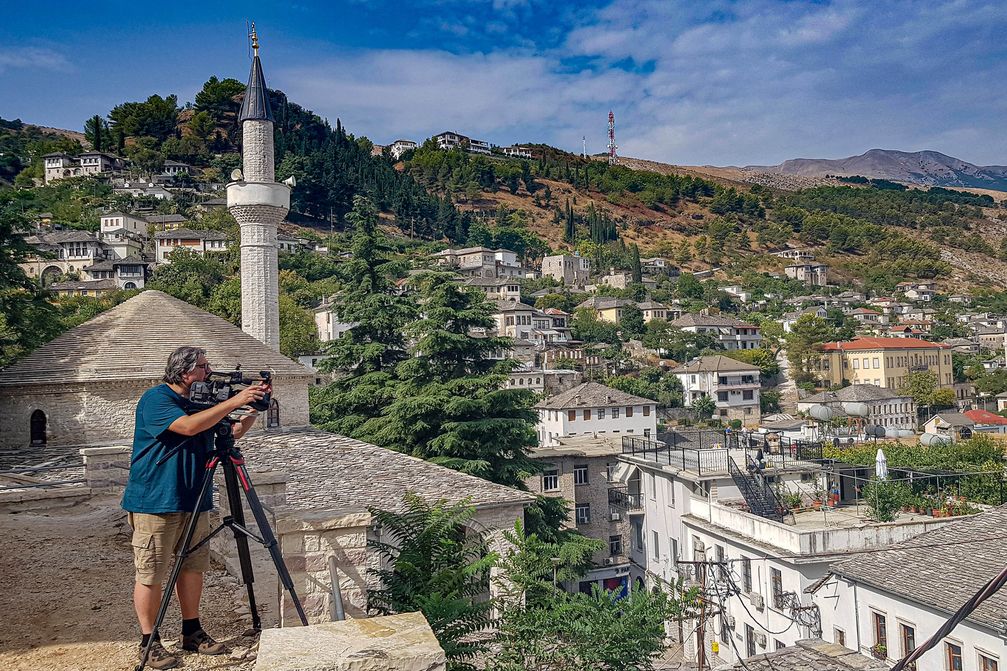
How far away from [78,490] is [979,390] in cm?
9433

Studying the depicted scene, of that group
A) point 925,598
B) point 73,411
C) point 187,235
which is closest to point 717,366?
point 187,235

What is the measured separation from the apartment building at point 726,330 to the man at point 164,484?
9093 cm

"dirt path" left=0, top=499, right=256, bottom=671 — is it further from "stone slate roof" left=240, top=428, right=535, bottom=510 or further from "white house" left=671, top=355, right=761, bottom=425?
"white house" left=671, top=355, right=761, bottom=425

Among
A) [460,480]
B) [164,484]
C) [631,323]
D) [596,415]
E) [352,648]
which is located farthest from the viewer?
[631,323]

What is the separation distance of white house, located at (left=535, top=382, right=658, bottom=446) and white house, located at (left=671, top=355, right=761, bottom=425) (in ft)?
79.3

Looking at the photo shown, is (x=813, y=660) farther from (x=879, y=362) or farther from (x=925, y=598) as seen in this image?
(x=879, y=362)

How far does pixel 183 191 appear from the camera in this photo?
10519 centimetres

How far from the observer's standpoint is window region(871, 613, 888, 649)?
1678cm

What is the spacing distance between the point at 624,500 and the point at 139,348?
73.5 feet

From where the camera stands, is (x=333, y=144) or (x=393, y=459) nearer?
(x=393, y=459)

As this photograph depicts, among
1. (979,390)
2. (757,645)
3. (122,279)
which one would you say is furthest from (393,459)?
(979,390)

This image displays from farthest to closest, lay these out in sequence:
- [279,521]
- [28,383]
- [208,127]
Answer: [208,127], [28,383], [279,521]

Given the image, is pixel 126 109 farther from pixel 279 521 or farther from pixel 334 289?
pixel 279 521

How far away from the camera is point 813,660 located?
50.3ft
